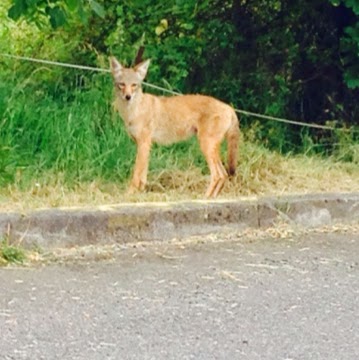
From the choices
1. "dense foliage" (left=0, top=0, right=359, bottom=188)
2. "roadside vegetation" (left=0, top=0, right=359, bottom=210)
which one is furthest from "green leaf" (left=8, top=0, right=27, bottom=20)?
"dense foliage" (left=0, top=0, right=359, bottom=188)

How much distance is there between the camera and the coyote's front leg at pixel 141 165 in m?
8.30

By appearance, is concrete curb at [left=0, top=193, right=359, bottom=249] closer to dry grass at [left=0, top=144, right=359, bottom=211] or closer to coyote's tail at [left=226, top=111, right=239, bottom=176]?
dry grass at [left=0, top=144, right=359, bottom=211]

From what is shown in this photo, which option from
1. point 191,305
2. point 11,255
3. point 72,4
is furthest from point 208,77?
point 191,305

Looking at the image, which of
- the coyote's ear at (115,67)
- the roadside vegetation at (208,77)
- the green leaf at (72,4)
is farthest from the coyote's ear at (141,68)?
the green leaf at (72,4)

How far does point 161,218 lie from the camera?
7.16 metres

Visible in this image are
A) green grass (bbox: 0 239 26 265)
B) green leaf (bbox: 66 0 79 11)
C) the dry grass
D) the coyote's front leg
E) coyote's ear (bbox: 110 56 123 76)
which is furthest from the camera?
coyote's ear (bbox: 110 56 123 76)

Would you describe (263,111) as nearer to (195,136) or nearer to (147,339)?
(195,136)

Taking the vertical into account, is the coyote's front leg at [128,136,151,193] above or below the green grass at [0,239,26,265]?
above

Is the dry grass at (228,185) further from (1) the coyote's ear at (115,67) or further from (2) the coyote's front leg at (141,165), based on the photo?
(1) the coyote's ear at (115,67)

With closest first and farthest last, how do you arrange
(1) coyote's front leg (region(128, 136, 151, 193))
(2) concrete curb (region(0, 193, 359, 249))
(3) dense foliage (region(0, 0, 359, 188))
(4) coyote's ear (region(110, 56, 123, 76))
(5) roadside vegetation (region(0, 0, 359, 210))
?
(2) concrete curb (region(0, 193, 359, 249)) → (1) coyote's front leg (region(128, 136, 151, 193)) → (4) coyote's ear (region(110, 56, 123, 76)) → (5) roadside vegetation (region(0, 0, 359, 210)) → (3) dense foliage (region(0, 0, 359, 188))

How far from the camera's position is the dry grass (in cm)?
757

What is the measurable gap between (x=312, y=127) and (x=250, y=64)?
3.14 ft

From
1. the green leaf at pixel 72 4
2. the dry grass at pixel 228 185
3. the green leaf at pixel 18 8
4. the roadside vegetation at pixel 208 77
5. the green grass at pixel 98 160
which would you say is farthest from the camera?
the roadside vegetation at pixel 208 77

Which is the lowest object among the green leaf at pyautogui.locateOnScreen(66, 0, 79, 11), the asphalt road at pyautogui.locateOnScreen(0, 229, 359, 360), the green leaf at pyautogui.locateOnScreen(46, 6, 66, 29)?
the asphalt road at pyautogui.locateOnScreen(0, 229, 359, 360)
